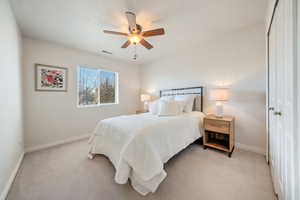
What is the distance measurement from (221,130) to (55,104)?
3898 mm

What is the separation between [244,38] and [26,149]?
5252 mm

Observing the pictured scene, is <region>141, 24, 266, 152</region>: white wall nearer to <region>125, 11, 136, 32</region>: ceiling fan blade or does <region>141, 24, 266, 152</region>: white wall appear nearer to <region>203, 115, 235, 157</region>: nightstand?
<region>203, 115, 235, 157</region>: nightstand

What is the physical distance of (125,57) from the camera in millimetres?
3902

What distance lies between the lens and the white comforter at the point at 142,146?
1391mm

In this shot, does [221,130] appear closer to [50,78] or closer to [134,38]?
[134,38]

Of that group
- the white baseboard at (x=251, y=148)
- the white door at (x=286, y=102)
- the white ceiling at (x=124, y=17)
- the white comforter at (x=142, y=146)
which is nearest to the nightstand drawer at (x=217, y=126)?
the white comforter at (x=142, y=146)

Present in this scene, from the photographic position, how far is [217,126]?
7.51ft

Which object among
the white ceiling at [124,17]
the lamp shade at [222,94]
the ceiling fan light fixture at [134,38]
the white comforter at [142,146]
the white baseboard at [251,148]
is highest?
the white ceiling at [124,17]

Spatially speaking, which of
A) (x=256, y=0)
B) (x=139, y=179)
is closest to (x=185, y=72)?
(x=256, y=0)

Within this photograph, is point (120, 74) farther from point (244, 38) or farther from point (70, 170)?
point (244, 38)

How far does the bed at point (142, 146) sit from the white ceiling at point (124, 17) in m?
1.83

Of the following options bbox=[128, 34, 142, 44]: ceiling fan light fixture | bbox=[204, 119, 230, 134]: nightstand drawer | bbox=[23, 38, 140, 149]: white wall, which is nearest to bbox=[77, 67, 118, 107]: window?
bbox=[23, 38, 140, 149]: white wall

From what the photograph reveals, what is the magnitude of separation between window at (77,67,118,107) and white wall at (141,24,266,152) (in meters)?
2.63

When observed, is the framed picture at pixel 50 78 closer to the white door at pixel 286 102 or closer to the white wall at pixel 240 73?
the white wall at pixel 240 73
